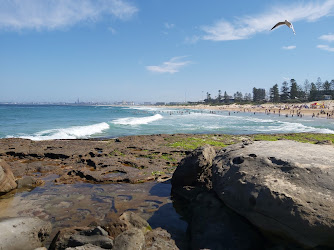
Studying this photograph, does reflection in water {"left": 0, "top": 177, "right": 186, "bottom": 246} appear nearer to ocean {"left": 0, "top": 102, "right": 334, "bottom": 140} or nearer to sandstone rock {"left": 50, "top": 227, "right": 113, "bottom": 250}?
sandstone rock {"left": 50, "top": 227, "right": 113, "bottom": 250}

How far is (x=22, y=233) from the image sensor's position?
467 cm

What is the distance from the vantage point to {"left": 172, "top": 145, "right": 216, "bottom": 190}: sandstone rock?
286 inches

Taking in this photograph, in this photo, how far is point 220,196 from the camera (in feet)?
17.5

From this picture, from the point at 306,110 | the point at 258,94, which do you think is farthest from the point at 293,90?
the point at 306,110

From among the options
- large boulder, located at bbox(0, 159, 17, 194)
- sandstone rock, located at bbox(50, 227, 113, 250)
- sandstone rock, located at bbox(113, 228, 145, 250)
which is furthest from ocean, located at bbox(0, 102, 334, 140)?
sandstone rock, located at bbox(113, 228, 145, 250)

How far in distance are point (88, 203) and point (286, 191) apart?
18.1 ft

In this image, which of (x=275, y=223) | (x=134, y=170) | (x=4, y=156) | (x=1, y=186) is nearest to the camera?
(x=275, y=223)

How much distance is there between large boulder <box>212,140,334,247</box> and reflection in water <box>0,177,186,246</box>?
1.82 metres

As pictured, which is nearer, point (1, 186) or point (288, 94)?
point (1, 186)

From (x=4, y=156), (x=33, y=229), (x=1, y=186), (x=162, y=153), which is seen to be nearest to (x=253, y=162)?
(x=33, y=229)

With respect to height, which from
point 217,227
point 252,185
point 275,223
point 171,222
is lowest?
point 171,222

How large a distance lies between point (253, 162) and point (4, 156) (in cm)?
1319

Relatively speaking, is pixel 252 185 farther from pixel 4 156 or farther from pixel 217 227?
pixel 4 156

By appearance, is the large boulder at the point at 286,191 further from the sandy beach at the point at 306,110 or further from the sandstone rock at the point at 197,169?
the sandy beach at the point at 306,110
